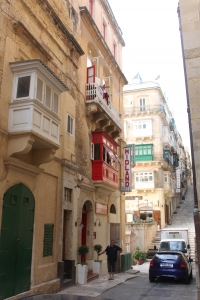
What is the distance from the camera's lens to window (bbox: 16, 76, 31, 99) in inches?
363

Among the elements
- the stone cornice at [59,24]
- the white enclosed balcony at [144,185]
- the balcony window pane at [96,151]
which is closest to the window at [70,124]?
the balcony window pane at [96,151]

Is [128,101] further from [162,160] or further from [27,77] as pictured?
[27,77]

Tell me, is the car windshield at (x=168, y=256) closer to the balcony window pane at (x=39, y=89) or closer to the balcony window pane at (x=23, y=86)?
the balcony window pane at (x=39, y=89)

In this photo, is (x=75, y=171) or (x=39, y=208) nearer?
(x=39, y=208)

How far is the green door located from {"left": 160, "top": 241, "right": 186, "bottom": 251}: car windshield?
1121cm

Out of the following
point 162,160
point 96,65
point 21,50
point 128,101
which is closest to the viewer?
point 21,50

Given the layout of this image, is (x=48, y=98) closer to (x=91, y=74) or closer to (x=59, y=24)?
(x=59, y=24)

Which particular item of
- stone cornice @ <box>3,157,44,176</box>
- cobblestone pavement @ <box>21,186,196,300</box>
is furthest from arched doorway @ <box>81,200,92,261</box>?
stone cornice @ <box>3,157,44,176</box>

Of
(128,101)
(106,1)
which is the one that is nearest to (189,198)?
(128,101)

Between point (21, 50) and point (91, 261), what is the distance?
9520 millimetres

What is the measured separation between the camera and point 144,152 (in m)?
38.4

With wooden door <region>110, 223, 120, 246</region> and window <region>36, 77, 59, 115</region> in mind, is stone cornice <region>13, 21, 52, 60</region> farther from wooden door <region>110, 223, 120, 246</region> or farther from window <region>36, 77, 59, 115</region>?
wooden door <region>110, 223, 120, 246</region>

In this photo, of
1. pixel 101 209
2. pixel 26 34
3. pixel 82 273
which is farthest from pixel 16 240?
pixel 101 209

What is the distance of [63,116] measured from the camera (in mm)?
12523
